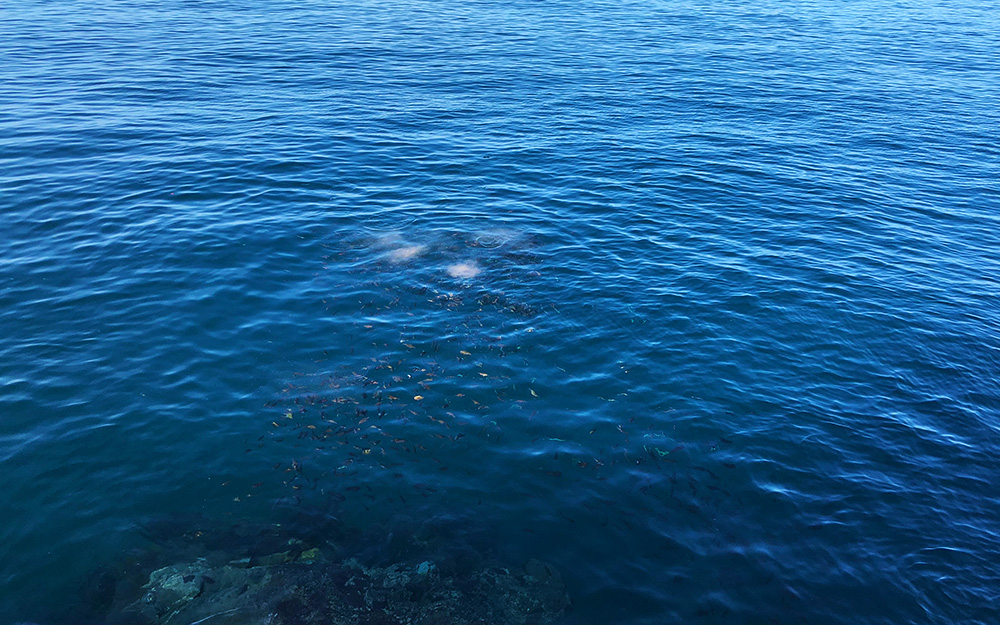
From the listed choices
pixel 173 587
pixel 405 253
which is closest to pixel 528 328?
pixel 405 253

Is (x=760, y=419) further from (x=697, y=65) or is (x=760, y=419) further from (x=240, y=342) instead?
(x=697, y=65)

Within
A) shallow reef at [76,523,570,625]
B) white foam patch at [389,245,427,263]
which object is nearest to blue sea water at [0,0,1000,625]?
white foam patch at [389,245,427,263]

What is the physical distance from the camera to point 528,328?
1000 inches

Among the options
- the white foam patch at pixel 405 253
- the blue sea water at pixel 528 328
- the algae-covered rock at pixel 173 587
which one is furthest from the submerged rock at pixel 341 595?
the white foam patch at pixel 405 253

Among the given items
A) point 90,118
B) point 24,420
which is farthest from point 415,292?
point 90,118

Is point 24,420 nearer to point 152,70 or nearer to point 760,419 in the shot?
point 760,419

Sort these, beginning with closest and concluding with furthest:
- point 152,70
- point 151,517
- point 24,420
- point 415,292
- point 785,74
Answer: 1. point 151,517
2. point 24,420
3. point 415,292
4. point 152,70
5. point 785,74

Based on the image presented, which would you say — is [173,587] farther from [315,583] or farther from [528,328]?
[528,328]

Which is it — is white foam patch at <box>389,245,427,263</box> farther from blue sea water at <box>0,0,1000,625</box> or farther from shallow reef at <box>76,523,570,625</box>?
shallow reef at <box>76,523,570,625</box>

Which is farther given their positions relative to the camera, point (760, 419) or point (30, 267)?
point (30, 267)

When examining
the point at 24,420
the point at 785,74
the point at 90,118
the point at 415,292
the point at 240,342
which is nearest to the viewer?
the point at 24,420

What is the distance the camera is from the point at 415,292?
89.2 feet

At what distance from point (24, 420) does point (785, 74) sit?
2210 inches

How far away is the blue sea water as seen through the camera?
17.9 meters
